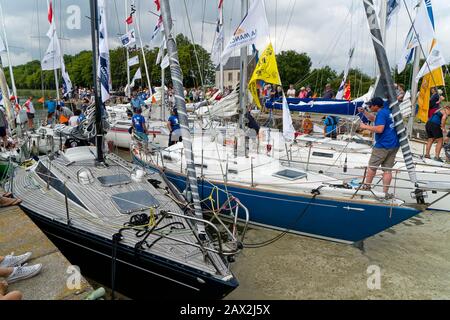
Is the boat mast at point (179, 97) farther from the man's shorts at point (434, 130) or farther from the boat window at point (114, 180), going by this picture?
the man's shorts at point (434, 130)

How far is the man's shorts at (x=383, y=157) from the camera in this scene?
19.4ft

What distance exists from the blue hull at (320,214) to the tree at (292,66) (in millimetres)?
51986

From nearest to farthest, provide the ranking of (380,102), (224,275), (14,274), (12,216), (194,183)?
(14,274), (224,275), (194,183), (12,216), (380,102)

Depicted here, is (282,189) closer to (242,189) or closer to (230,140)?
(242,189)

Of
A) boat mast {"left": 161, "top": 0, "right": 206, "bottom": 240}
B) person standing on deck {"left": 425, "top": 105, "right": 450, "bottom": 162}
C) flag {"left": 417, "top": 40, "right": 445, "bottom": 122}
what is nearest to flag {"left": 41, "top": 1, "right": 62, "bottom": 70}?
boat mast {"left": 161, "top": 0, "right": 206, "bottom": 240}

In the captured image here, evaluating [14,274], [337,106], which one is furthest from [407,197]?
[14,274]

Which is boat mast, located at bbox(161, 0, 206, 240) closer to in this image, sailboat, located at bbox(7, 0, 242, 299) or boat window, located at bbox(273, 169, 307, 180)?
sailboat, located at bbox(7, 0, 242, 299)

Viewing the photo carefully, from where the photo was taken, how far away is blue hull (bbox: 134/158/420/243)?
5609 millimetres

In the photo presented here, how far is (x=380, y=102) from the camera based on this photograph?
231 inches

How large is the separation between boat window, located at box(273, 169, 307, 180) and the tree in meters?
51.3

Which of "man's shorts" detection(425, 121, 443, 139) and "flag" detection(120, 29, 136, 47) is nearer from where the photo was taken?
"man's shorts" detection(425, 121, 443, 139)

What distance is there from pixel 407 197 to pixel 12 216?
316 inches
